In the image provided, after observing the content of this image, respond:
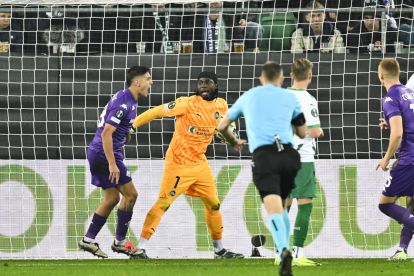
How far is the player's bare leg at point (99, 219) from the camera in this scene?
14039 mm

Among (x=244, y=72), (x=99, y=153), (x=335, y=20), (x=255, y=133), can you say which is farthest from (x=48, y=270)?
(x=335, y=20)

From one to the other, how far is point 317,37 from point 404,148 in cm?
283

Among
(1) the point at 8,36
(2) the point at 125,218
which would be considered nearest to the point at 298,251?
(2) the point at 125,218

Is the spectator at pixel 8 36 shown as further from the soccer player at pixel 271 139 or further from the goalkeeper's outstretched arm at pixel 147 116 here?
the soccer player at pixel 271 139

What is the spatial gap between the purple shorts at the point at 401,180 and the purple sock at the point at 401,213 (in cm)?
15

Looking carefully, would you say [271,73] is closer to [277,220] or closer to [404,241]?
[277,220]

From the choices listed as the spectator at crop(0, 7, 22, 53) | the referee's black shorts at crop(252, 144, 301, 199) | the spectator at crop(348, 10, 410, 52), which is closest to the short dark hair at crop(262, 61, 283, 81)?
the referee's black shorts at crop(252, 144, 301, 199)

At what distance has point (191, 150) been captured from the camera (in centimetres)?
1417

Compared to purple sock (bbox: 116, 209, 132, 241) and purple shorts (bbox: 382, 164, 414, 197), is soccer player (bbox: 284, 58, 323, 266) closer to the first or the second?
purple shorts (bbox: 382, 164, 414, 197)

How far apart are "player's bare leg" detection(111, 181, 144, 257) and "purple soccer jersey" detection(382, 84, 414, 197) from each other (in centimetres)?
304

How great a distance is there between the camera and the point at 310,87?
15320mm

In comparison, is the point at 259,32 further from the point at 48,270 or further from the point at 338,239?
the point at 48,270

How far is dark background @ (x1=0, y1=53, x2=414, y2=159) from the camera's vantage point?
1529 cm

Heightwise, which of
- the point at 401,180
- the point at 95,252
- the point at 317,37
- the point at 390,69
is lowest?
the point at 95,252
